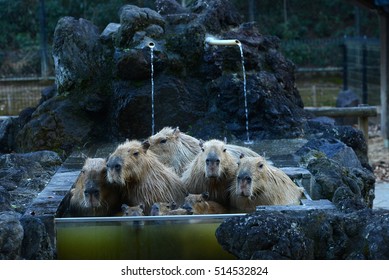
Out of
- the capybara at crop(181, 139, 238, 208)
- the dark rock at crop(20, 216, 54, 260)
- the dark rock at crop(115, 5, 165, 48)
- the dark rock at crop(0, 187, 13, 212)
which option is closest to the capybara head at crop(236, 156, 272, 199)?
the capybara at crop(181, 139, 238, 208)

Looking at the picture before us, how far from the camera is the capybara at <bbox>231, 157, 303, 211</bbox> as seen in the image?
5.65m

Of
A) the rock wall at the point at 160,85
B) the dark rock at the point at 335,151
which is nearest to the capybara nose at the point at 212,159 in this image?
the dark rock at the point at 335,151

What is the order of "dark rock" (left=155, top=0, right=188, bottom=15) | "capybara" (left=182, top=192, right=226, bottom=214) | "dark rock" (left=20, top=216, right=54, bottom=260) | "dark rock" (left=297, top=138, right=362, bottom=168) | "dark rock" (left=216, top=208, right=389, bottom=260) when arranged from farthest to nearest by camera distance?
"dark rock" (left=155, top=0, right=188, bottom=15)
"dark rock" (left=297, top=138, right=362, bottom=168)
"capybara" (left=182, top=192, right=226, bottom=214)
"dark rock" (left=20, top=216, right=54, bottom=260)
"dark rock" (left=216, top=208, right=389, bottom=260)

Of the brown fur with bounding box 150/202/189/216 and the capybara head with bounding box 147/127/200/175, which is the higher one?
the capybara head with bounding box 147/127/200/175

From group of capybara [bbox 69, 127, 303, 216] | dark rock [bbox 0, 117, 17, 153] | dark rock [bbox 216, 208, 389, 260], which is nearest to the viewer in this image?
dark rock [bbox 216, 208, 389, 260]

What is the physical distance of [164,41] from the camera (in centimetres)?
904

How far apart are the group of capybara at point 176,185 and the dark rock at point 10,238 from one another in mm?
1063

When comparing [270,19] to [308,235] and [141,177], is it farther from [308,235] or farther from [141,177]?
[308,235]

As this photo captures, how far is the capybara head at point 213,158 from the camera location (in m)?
5.79

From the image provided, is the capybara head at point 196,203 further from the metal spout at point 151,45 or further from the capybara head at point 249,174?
the metal spout at point 151,45

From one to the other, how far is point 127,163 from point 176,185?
1.42 ft

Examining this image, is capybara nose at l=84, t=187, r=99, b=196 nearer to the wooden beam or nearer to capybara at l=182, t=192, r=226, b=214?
capybara at l=182, t=192, r=226, b=214

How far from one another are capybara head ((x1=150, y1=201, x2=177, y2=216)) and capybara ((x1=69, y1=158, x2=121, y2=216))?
38 centimetres
